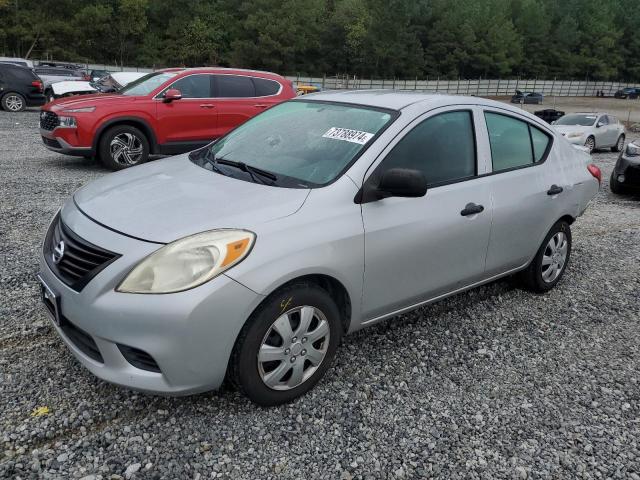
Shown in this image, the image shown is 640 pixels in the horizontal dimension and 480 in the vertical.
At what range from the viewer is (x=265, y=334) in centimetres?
264

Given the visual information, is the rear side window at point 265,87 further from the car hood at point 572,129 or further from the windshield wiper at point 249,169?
the car hood at point 572,129

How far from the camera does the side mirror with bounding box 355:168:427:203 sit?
2920 mm

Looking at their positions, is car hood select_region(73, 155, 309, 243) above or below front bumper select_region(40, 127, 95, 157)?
above

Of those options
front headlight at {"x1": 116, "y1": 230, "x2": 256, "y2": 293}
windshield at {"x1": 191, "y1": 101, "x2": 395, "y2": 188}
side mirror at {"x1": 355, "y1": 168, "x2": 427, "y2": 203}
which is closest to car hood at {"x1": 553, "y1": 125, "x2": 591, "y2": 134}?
windshield at {"x1": 191, "y1": 101, "x2": 395, "y2": 188}

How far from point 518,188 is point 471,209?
63cm

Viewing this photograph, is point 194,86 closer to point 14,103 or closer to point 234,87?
point 234,87

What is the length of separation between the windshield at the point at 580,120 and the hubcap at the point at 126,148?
13.7 metres

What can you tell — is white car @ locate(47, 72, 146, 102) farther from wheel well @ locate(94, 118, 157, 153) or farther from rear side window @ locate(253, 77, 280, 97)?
wheel well @ locate(94, 118, 157, 153)

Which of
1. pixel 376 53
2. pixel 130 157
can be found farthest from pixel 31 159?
pixel 376 53

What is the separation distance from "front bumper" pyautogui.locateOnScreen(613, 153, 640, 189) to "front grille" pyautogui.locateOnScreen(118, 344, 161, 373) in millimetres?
8816

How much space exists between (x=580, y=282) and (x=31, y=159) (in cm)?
909

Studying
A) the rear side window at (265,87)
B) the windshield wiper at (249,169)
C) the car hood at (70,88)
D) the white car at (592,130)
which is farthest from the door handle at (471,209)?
the car hood at (70,88)

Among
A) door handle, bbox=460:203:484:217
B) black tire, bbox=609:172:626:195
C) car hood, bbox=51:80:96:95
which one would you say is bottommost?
black tire, bbox=609:172:626:195

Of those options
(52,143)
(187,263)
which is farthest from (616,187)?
(52,143)
